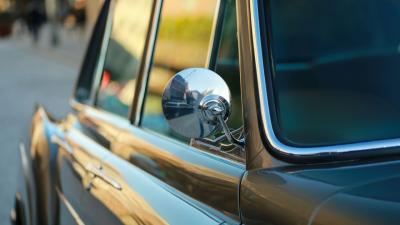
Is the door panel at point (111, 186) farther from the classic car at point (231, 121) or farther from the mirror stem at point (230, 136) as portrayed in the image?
the mirror stem at point (230, 136)

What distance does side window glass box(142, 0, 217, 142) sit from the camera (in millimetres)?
2160

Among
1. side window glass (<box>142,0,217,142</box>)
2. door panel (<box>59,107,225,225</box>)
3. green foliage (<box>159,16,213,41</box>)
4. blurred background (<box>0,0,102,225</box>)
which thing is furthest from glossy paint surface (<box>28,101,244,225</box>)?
blurred background (<box>0,0,102,225</box>)

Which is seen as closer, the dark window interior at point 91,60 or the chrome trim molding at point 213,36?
the chrome trim molding at point 213,36

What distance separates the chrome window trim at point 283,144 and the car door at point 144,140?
0.48 feet

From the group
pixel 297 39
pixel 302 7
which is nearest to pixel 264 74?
pixel 302 7

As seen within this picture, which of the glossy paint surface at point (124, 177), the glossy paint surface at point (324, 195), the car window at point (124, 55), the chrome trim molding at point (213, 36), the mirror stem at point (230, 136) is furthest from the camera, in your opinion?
the car window at point (124, 55)

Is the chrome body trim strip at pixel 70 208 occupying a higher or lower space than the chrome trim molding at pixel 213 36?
lower

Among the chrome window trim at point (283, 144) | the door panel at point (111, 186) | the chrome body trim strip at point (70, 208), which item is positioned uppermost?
the chrome window trim at point (283, 144)

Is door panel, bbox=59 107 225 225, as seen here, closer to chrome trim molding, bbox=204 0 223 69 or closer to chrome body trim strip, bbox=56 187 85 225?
chrome body trim strip, bbox=56 187 85 225

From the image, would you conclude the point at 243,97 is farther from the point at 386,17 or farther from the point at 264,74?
the point at 386,17

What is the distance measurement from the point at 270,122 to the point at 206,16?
2.21 feet

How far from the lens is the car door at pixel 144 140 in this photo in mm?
1689

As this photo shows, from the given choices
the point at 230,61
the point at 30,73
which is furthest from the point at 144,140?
the point at 30,73

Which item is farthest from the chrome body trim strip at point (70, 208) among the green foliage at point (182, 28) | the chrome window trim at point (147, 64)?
the green foliage at point (182, 28)
